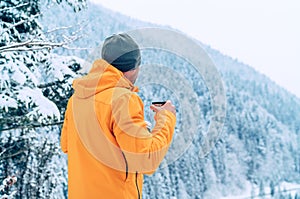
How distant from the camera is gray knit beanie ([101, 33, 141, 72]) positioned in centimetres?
171

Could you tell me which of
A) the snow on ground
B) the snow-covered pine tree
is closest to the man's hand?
the snow-covered pine tree

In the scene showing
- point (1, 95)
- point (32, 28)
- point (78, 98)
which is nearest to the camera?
point (78, 98)

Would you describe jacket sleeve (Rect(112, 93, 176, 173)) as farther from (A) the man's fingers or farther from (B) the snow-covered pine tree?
(B) the snow-covered pine tree

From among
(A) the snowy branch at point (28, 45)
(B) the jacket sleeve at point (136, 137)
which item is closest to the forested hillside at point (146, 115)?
(A) the snowy branch at point (28, 45)

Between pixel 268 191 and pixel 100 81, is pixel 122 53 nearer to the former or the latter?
pixel 100 81

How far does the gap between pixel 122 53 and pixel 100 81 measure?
0.42ft

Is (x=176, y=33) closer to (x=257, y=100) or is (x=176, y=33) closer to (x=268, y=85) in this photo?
(x=257, y=100)

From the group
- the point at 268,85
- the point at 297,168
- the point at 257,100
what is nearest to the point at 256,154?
the point at 297,168

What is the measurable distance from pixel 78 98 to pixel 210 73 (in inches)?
19.1

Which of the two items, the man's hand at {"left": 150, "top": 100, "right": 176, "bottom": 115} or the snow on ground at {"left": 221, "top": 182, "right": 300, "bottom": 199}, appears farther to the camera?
the snow on ground at {"left": 221, "top": 182, "right": 300, "bottom": 199}

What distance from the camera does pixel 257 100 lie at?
106m

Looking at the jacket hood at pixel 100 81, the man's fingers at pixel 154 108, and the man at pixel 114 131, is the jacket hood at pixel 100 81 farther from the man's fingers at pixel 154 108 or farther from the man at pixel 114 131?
the man's fingers at pixel 154 108

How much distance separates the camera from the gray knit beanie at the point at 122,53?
1.71 meters

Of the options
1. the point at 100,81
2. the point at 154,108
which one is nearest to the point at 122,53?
the point at 100,81
